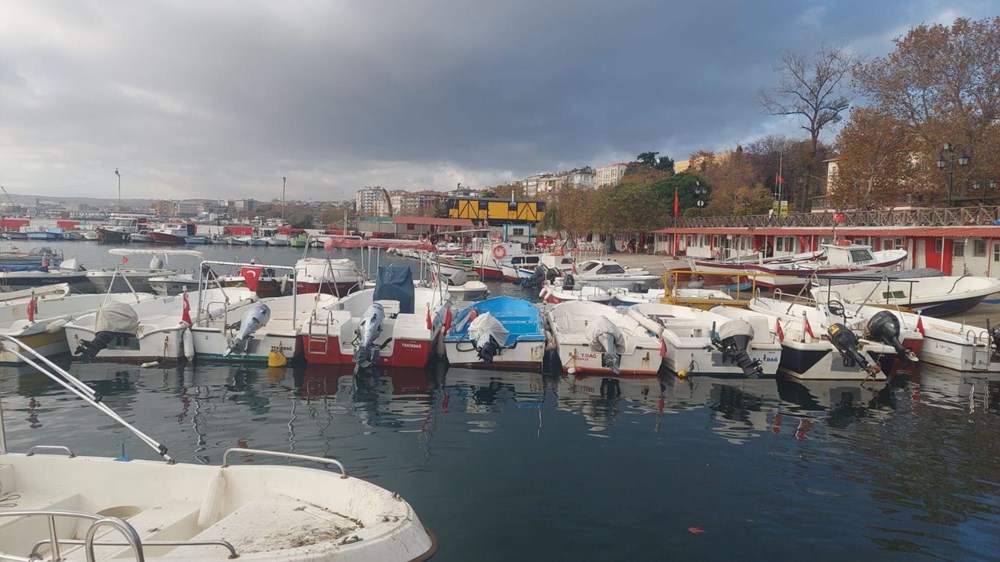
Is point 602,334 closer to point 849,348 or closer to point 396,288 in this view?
point 849,348

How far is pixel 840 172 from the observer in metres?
42.8

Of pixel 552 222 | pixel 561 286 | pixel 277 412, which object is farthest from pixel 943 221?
pixel 552 222

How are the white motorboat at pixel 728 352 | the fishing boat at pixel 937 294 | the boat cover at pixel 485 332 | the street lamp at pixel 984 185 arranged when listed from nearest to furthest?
the white motorboat at pixel 728 352 → the boat cover at pixel 485 332 → the fishing boat at pixel 937 294 → the street lamp at pixel 984 185

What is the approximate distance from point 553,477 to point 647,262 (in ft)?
148

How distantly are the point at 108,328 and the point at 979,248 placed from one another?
Answer: 35560 millimetres

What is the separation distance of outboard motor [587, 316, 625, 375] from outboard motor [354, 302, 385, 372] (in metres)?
5.24

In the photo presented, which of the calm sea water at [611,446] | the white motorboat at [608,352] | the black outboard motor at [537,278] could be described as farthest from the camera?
the black outboard motor at [537,278]

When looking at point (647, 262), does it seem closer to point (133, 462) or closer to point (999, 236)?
point (999, 236)

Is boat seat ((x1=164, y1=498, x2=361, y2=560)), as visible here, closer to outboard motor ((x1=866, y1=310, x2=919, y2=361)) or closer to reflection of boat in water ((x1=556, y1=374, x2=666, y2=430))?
reflection of boat in water ((x1=556, y1=374, x2=666, y2=430))

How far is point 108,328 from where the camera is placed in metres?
15.6

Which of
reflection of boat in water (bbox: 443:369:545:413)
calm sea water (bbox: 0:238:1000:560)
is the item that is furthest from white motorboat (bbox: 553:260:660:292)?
calm sea water (bbox: 0:238:1000:560)

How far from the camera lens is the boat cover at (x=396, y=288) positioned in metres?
19.4

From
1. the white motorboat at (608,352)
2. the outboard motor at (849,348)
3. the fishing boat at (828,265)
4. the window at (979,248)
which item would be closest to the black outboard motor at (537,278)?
the fishing boat at (828,265)

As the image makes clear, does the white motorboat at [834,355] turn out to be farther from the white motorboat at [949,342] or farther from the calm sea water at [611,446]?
the white motorboat at [949,342]
